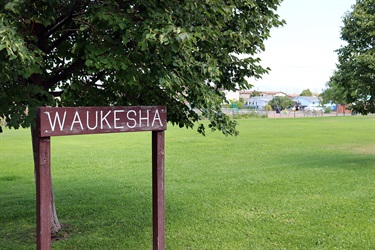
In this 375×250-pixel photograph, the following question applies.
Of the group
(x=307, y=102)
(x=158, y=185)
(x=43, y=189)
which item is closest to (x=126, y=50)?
(x=158, y=185)

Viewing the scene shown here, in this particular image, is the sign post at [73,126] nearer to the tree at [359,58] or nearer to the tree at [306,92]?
the tree at [359,58]

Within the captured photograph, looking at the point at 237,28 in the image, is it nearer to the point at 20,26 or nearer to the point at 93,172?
the point at 20,26

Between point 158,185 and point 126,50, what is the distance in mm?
1605

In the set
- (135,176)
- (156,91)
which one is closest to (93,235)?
(156,91)

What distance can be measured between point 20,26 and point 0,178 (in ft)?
34.1

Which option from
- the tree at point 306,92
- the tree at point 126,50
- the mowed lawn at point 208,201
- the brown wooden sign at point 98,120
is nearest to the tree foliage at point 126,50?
the tree at point 126,50

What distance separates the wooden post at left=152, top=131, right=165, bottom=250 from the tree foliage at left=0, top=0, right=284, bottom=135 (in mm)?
608

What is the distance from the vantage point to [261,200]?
9422 mm

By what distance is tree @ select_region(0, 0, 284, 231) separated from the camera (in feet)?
13.5

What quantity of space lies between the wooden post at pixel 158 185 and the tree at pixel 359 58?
990 cm

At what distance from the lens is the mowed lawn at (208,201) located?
6.84 meters

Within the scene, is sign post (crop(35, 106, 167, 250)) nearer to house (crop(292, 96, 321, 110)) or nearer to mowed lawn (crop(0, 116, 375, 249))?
mowed lawn (crop(0, 116, 375, 249))

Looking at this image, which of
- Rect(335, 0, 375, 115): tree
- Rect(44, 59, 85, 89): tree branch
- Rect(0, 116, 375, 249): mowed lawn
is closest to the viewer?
Rect(44, 59, 85, 89): tree branch

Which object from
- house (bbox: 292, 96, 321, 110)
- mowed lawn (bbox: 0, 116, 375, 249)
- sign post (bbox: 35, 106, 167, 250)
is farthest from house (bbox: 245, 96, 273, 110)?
sign post (bbox: 35, 106, 167, 250)
